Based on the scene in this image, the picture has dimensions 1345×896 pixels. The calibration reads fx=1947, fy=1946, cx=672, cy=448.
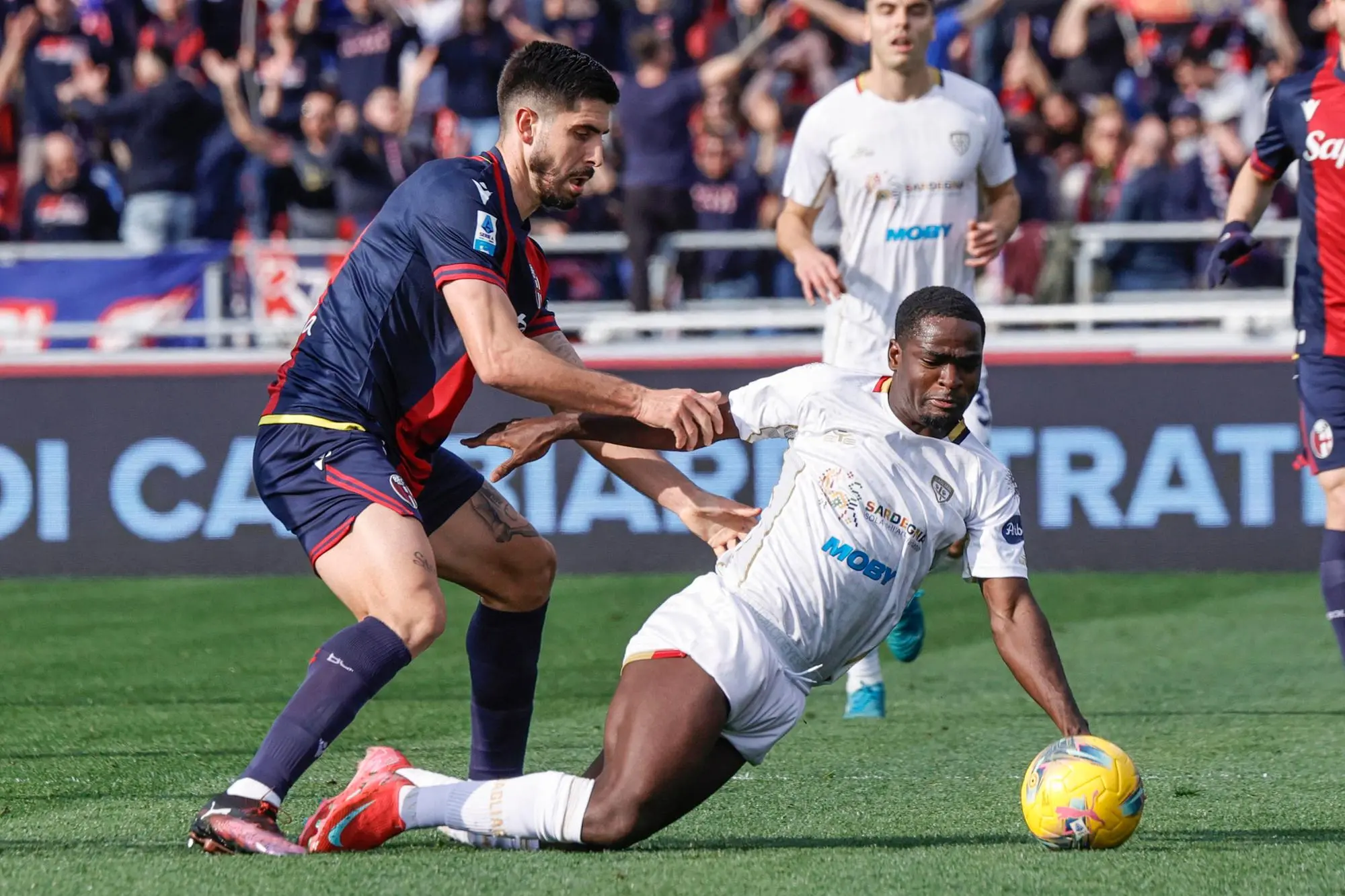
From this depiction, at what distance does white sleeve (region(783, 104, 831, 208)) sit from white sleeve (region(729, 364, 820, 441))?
2.95 m

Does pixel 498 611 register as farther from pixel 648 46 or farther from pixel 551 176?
pixel 648 46

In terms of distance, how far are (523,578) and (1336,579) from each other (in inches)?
117

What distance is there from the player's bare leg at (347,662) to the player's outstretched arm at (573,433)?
322mm

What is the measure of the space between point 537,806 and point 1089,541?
7.82 m

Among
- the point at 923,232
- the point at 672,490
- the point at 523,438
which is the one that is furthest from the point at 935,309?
the point at 923,232

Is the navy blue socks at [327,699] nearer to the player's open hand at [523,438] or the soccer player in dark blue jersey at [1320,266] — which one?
the player's open hand at [523,438]

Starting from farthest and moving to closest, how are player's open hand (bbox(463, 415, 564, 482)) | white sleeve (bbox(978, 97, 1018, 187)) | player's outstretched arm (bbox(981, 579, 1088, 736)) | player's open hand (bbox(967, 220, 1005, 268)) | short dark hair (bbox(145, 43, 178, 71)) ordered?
1. short dark hair (bbox(145, 43, 178, 71))
2. white sleeve (bbox(978, 97, 1018, 187))
3. player's open hand (bbox(967, 220, 1005, 268))
4. player's open hand (bbox(463, 415, 564, 482))
5. player's outstretched arm (bbox(981, 579, 1088, 736))

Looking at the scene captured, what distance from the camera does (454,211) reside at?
199 inches

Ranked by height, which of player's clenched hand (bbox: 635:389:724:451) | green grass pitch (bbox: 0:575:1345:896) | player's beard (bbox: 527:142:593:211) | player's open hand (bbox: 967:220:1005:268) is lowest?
green grass pitch (bbox: 0:575:1345:896)

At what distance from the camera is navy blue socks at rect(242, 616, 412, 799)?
481cm

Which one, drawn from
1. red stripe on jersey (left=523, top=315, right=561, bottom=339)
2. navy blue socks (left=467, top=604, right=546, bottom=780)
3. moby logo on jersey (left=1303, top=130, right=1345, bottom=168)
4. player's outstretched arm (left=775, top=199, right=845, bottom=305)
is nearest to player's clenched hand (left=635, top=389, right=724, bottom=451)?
red stripe on jersey (left=523, top=315, right=561, bottom=339)

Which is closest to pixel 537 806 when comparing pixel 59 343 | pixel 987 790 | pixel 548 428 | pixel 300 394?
pixel 548 428

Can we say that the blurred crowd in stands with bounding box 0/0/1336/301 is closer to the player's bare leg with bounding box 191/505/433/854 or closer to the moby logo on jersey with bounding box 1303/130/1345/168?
the moby logo on jersey with bounding box 1303/130/1345/168

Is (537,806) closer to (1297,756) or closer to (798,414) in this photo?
(798,414)
